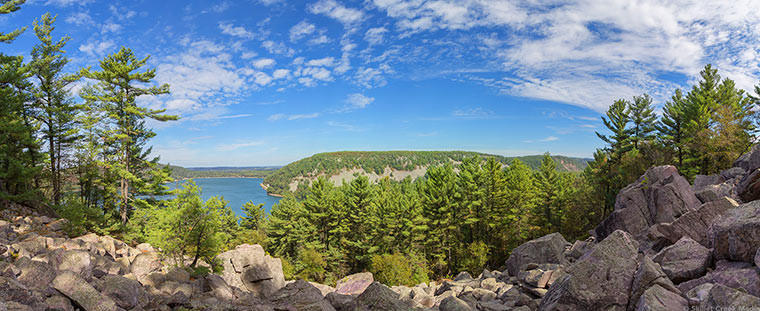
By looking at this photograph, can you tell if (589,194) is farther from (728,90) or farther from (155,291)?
(155,291)

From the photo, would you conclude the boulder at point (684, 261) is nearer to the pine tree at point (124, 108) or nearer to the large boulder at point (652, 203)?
the large boulder at point (652, 203)

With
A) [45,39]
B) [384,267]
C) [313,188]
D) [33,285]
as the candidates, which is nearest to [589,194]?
[384,267]

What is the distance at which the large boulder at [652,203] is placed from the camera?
1834cm

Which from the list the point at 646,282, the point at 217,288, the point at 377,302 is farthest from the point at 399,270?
the point at 646,282

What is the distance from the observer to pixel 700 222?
12.6m

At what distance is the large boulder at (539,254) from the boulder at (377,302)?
44.5 feet

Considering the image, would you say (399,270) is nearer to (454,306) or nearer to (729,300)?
(454,306)

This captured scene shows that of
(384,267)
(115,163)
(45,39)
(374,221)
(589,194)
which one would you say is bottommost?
(384,267)

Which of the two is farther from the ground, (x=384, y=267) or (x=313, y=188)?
(x=313, y=188)

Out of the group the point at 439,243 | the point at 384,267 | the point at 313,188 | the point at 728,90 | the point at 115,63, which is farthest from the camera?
the point at 313,188

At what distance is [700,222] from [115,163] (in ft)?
116

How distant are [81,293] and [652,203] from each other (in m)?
27.6

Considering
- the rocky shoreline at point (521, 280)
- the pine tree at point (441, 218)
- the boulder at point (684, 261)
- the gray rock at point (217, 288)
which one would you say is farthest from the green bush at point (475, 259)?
the gray rock at point (217, 288)

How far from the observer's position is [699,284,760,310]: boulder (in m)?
5.88
